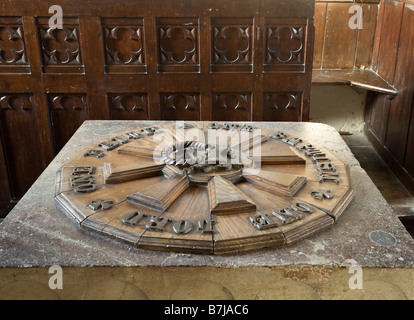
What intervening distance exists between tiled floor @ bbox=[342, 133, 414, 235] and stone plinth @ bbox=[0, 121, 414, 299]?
5.29ft

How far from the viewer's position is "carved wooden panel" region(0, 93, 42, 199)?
10.5 feet

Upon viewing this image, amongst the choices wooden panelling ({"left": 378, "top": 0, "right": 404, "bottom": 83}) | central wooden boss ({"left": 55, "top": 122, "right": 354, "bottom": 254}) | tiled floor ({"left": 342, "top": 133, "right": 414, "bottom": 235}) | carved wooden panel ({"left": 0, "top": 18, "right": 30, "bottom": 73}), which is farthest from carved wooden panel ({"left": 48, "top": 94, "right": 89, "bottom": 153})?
wooden panelling ({"left": 378, "top": 0, "right": 404, "bottom": 83})

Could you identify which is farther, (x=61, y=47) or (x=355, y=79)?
(x=355, y=79)

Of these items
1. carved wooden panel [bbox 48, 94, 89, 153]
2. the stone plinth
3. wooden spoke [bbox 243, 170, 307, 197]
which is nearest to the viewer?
the stone plinth

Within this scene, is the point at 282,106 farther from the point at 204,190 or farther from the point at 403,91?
the point at 204,190

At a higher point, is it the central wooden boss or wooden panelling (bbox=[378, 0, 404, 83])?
wooden panelling (bbox=[378, 0, 404, 83])

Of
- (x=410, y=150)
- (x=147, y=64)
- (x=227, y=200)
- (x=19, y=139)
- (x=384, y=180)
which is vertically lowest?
(x=384, y=180)

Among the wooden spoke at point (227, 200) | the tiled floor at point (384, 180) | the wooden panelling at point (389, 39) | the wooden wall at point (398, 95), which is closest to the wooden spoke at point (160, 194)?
the wooden spoke at point (227, 200)

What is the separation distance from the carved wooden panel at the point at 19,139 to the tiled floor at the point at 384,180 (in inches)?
105

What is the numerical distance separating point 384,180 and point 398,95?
75cm

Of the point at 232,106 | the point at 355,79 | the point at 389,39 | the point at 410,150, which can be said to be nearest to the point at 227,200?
the point at 232,106

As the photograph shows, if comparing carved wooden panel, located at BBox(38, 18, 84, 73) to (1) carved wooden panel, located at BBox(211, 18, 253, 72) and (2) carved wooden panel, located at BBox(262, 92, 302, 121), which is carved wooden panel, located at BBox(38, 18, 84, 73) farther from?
(2) carved wooden panel, located at BBox(262, 92, 302, 121)

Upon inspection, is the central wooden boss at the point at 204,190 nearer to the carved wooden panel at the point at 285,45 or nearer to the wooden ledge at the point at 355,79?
the carved wooden panel at the point at 285,45

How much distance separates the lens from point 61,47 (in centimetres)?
308
